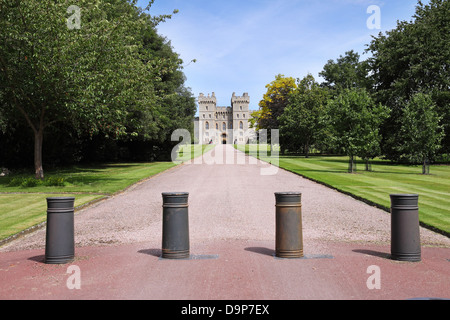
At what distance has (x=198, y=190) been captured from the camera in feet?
57.8

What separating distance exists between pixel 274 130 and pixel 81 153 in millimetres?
26988

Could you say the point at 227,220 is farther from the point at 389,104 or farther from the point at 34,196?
the point at 389,104

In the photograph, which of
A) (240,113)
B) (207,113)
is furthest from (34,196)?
(207,113)

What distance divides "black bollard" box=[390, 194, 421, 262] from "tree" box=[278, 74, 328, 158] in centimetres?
4233

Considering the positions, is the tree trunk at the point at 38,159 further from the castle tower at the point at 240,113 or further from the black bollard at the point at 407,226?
the castle tower at the point at 240,113

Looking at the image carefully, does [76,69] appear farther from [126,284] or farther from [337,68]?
[337,68]

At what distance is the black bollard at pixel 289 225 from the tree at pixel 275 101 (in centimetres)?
4974

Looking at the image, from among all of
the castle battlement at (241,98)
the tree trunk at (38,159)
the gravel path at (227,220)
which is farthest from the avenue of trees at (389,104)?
the castle battlement at (241,98)

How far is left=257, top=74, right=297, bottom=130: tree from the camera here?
5812 cm

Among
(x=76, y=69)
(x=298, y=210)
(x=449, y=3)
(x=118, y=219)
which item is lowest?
(x=118, y=219)

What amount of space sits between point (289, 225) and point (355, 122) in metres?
21.9

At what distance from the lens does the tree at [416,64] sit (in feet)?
130

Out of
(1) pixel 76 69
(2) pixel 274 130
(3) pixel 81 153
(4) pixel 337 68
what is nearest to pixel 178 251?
(1) pixel 76 69
